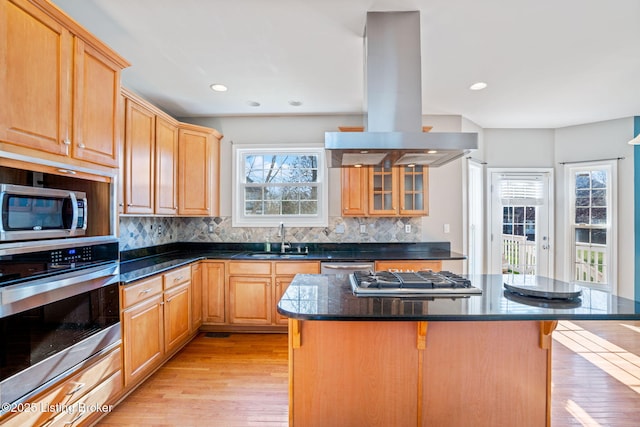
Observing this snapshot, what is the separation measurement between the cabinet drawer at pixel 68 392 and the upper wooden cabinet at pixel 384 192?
8.65 ft

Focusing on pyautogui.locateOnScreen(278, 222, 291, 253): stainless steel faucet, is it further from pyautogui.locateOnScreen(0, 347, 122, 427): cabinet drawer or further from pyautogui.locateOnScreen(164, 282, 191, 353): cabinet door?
pyautogui.locateOnScreen(0, 347, 122, 427): cabinet drawer

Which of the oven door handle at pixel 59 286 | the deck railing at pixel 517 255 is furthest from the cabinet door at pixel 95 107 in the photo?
the deck railing at pixel 517 255

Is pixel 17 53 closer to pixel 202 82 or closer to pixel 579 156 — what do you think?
pixel 202 82

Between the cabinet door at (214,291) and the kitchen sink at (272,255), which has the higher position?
the kitchen sink at (272,255)

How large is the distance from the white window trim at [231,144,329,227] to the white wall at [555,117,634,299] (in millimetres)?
3648

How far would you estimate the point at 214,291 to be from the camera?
3432 mm

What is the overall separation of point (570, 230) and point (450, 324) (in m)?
4.08

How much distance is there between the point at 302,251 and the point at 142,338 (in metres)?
1.99

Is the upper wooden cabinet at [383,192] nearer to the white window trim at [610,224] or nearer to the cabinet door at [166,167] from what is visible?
the cabinet door at [166,167]

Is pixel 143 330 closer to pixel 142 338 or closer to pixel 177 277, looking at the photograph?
pixel 142 338

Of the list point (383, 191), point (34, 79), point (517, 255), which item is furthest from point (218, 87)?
point (517, 255)

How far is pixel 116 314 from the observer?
2.02 m

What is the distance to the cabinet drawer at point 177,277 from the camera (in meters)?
2.71

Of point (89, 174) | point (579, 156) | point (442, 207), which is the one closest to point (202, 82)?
point (89, 174)
